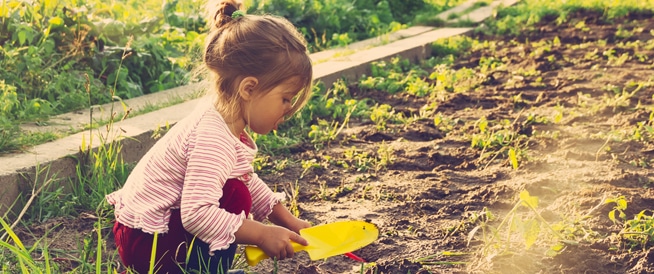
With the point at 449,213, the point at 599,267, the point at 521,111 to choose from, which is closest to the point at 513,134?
the point at 521,111

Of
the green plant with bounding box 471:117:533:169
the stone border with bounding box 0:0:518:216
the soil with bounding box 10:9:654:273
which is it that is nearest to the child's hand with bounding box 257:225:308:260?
the soil with bounding box 10:9:654:273

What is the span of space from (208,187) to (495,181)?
1.76 metres

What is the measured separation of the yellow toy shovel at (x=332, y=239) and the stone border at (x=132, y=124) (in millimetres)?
1055

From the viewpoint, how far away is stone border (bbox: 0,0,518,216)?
3.44m

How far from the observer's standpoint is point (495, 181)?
156 inches

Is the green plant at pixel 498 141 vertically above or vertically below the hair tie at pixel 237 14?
below

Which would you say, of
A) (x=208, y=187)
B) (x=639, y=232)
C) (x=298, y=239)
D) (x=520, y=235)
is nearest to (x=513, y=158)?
(x=520, y=235)

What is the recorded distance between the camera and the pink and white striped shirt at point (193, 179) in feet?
8.56

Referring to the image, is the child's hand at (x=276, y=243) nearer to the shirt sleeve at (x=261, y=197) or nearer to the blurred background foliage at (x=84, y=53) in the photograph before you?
the shirt sleeve at (x=261, y=197)

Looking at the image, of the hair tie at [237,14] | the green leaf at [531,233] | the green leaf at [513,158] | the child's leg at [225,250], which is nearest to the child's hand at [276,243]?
the child's leg at [225,250]

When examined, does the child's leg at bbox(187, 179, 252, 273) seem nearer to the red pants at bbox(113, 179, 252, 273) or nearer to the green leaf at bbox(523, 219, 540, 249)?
the red pants at bbox(113, 179, 252, 273)

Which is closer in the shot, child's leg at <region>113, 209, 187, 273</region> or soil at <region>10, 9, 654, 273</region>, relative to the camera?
child's leg at <region>113, 209, 187, 273</region>

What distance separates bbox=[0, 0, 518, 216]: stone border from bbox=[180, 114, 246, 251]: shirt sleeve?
38.4 inches

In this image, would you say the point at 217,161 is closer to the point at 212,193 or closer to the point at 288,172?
the point at 212,193
